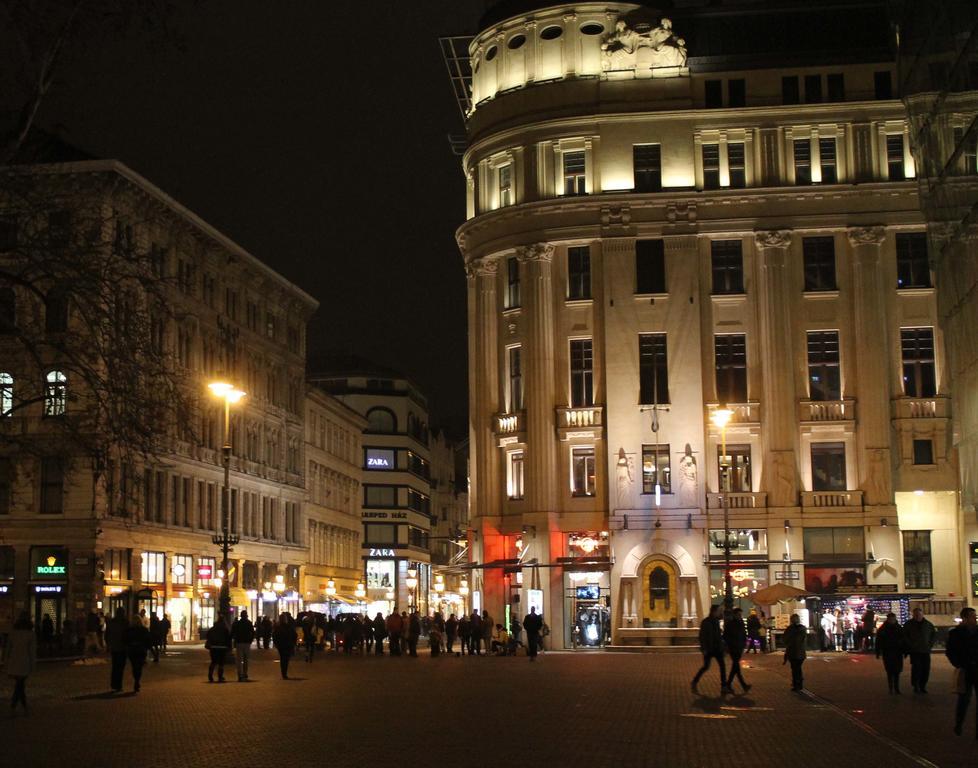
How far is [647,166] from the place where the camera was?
6962cm

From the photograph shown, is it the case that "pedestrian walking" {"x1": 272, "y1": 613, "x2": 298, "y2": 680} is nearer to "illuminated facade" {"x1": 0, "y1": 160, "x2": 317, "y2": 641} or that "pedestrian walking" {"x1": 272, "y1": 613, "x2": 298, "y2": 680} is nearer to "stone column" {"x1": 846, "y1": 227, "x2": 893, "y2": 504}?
"illuminated facade" {"x1": 0, "y1": 160, "x2": 317, "y2": 641}

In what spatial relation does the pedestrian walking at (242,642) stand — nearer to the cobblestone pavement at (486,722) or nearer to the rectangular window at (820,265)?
the cobblestone pavement at (486,722)

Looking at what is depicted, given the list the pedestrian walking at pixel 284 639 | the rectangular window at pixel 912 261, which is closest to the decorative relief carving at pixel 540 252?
the rectangular window at pixel 912 261

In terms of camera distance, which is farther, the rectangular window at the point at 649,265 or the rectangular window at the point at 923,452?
the rectangular window at the point at 649,265

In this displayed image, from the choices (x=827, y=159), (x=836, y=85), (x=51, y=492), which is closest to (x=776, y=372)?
(x=827, y=159)

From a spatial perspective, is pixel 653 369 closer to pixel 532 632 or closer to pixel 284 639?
pixel 532 632

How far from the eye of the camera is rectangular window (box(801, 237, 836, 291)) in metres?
68.8

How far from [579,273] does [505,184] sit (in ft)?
20.0

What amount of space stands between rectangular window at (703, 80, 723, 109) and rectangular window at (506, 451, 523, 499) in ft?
60.4

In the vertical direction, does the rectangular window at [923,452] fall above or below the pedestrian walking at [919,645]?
above

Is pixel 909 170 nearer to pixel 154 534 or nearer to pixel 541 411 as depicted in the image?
pixel 541 411

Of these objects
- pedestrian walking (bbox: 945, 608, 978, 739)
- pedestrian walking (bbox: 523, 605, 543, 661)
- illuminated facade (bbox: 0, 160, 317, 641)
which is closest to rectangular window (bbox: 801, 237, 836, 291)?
pedestrian walking (bbox: 523, 605, 543, 661)

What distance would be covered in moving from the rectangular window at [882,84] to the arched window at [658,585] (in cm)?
2374

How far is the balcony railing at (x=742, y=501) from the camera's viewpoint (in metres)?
66.5
